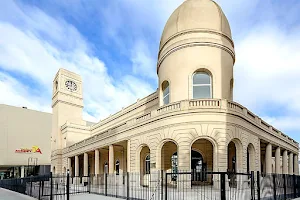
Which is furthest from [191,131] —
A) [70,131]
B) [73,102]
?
[73,102]

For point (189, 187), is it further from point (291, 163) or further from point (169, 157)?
point (291, 163)

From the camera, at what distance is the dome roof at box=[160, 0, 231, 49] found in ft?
71.6

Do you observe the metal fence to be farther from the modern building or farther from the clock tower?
the modern building

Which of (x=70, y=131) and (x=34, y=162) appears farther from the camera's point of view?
(x=34, y=162)

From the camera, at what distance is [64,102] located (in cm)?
5100

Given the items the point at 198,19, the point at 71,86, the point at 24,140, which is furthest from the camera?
the point at 24,140

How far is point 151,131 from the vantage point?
20750 millimetres

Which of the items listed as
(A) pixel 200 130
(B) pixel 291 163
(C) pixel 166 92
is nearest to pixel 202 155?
(A) pixel 200 130

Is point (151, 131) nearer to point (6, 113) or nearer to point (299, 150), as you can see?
point (299, 150)

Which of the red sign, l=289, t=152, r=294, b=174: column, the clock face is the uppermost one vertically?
the clock face

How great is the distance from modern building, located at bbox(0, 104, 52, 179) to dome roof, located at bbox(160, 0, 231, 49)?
185 ft

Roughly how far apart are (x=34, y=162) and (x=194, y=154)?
194 ft

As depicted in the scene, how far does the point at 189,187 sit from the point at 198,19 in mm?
12452

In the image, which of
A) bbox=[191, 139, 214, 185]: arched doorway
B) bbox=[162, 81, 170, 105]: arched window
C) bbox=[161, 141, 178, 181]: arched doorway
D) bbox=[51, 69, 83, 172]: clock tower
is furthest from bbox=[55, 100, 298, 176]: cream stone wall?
bbox=[51, 69, 83, 172]: clock tower
